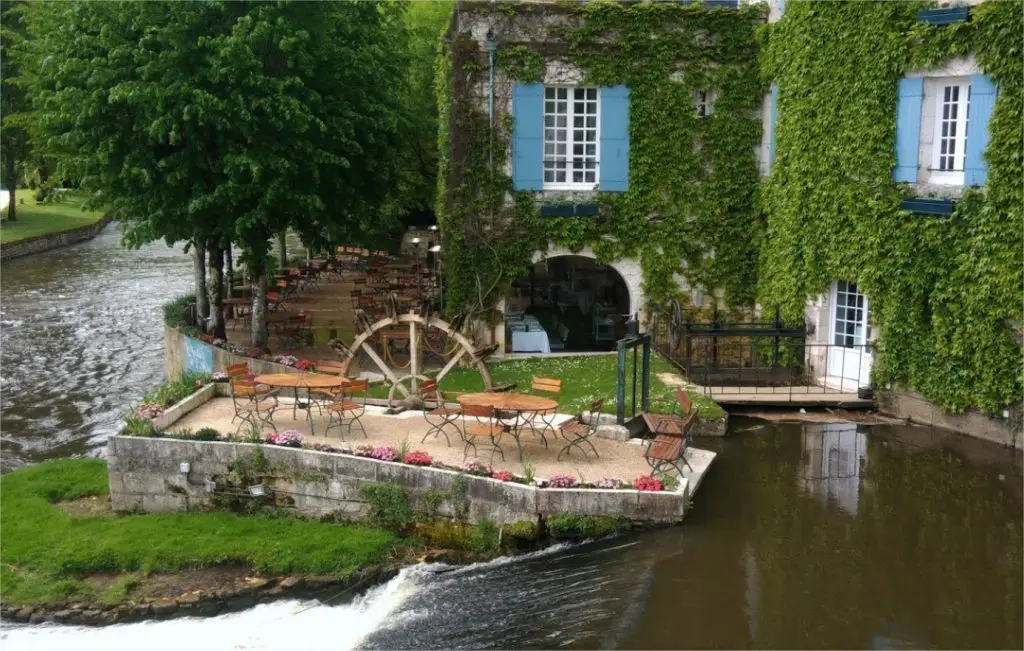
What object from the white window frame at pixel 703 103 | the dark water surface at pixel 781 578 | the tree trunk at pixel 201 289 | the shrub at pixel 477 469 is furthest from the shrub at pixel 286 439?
the white window frame at pixel 703 103

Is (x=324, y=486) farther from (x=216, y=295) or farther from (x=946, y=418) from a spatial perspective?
(x=946, y=418)

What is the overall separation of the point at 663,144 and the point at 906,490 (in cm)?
856

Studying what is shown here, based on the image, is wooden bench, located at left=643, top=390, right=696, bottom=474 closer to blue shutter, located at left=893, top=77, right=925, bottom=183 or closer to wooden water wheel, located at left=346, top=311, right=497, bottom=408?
wooden water wheel, located at left=346, top=311, right=497, bottom=408

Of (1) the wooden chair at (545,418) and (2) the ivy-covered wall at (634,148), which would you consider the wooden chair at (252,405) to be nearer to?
(1) the wooden chair at (545,418)

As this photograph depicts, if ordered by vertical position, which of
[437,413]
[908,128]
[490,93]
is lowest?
[437,413]

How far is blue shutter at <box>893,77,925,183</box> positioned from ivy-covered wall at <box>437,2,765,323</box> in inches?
151

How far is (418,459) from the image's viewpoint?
1277cm

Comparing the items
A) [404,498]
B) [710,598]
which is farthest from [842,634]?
[404,498]

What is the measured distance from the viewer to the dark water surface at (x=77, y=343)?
19034mm

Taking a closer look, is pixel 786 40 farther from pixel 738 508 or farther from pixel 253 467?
pixel 253 467

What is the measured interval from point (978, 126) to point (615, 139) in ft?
21.9

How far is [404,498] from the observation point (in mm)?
12758

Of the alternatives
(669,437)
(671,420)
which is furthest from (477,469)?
(671,420)

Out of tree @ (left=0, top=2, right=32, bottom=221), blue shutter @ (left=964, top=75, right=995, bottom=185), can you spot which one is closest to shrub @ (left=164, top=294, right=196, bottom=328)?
blue shutter @ (left=964, top=75, right=995, bottom=185)
